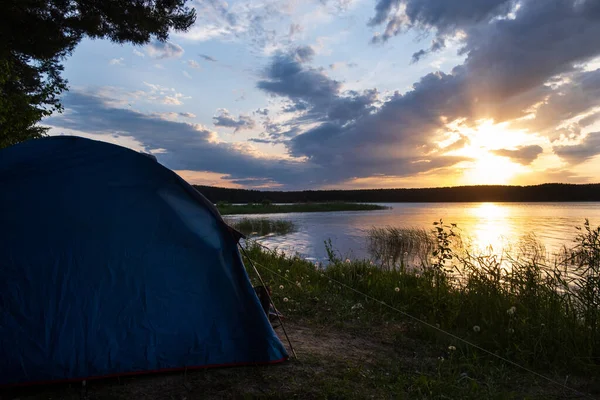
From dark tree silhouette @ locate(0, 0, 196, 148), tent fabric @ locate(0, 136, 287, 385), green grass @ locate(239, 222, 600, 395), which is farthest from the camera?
dark tree silhouette @ locate(0, 0, 196, 148)

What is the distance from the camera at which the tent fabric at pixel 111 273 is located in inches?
134

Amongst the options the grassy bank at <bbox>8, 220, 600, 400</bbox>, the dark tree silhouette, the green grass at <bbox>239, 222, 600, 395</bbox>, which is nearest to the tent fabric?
the grassy bank at <bbox>8, 220, 600, 400</bbox>

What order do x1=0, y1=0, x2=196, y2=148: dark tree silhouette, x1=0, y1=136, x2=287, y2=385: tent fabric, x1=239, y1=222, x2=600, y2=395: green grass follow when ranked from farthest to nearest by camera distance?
x1=0, y1=0, x2=196, y2=148: dark tree silhouette < x1=239, y1=222, x2=600, y2=395: green grass < x1=0, y1=136, x2=287, y2=385: tent fabric

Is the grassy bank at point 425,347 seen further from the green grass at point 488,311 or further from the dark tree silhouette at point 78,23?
Result: the dark tree silhouette at point 78,23

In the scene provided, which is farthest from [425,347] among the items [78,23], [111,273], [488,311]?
[78,23]

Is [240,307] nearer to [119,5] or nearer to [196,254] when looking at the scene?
[196,254]

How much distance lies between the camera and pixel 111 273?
3.57 meters

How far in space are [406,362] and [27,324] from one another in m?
3.68

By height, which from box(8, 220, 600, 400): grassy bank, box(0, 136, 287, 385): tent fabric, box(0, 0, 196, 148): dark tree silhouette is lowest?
box(8, 220, 600, 400): grassy bank

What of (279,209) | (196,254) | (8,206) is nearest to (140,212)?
(196,254)

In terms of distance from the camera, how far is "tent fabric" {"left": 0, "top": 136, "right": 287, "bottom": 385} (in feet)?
11.2

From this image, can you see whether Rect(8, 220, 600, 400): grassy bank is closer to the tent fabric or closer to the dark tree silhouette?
the tent fabric

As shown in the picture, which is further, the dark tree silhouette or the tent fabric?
the dark tree silhouette

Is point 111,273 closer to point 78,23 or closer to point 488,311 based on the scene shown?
point 488,311
